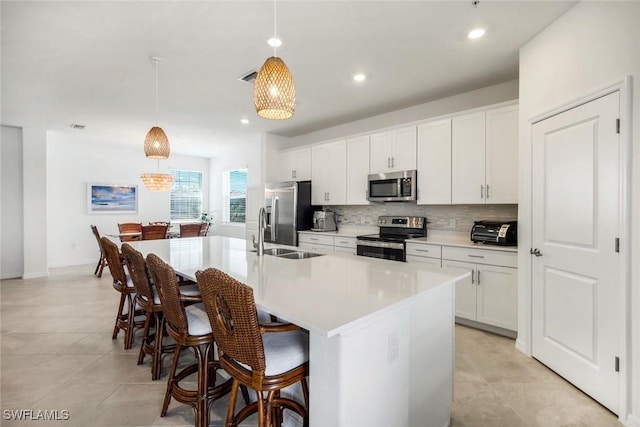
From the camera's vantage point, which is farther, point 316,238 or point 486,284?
point 316,238

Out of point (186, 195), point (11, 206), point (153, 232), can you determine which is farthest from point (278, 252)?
point (186, 195)

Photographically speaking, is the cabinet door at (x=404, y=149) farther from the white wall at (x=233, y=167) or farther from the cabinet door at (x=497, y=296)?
the white wall at (x=233, y=167)

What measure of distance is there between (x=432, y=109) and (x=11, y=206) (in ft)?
23.3

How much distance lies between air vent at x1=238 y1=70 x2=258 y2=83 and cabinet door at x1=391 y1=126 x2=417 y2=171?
1.94 metres

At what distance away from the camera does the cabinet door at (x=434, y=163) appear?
3.67m

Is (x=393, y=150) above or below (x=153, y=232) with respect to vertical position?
above

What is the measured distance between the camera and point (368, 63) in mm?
3094

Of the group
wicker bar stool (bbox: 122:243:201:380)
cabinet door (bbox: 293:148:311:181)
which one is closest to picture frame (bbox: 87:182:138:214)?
cabinet door (bbox: 293:148:311:181)

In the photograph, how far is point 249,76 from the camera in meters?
3.38

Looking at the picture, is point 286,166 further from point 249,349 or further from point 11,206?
point 249,349

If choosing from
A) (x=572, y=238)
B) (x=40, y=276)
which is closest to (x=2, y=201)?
(x=40, y=276)

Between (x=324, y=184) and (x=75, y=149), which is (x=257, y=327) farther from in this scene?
(x=75, y=149)

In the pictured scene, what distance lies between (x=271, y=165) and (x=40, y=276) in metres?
4.57

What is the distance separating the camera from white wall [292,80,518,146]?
355 centimetres
